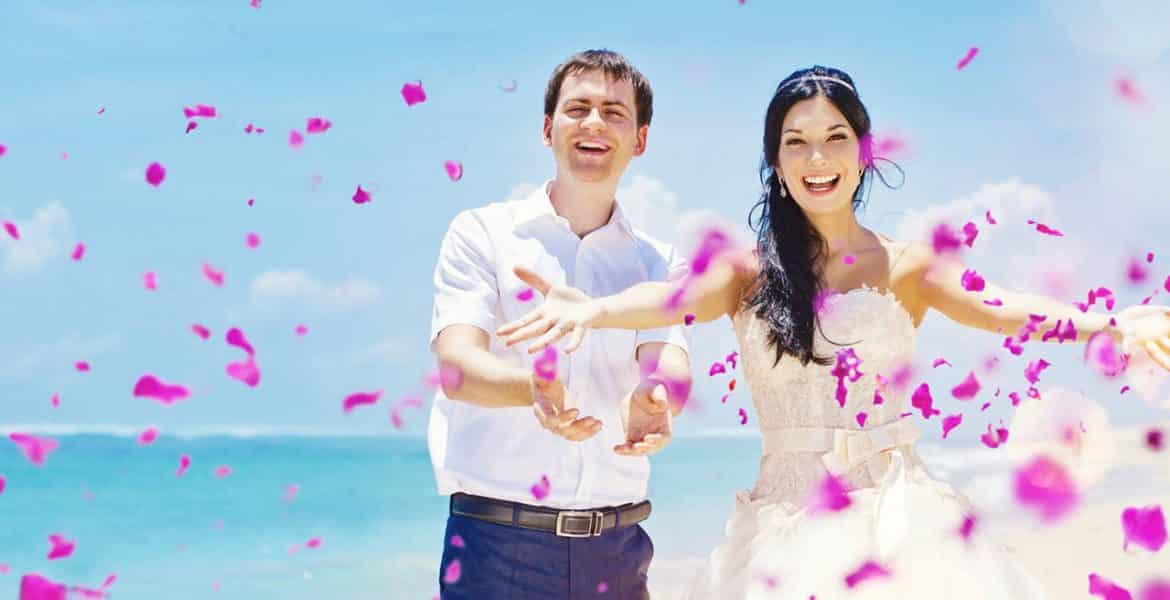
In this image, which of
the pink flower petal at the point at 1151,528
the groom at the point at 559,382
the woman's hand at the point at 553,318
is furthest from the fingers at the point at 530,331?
the pink flower petal at the point at 1151,528

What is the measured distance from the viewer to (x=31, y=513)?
16.3 meters

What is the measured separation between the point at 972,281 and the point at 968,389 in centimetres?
47

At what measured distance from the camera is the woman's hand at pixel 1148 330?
3254 mm

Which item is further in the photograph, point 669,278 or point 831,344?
point 669,278

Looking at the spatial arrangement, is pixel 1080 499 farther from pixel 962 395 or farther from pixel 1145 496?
pixel 1145 496

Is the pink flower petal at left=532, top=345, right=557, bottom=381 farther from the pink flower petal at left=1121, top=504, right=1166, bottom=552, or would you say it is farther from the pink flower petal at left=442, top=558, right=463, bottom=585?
the pink flower petal at left=1121, top=504, right=1166, bottom=552

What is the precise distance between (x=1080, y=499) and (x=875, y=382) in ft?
3.44

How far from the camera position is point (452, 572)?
11.2ft

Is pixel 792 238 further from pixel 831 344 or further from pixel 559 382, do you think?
pixel 559 382

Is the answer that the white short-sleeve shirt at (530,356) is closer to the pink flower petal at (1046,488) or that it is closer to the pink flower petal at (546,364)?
the pink flower petal at (546,364)

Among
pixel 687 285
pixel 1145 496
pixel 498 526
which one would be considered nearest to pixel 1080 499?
pixel 687 285

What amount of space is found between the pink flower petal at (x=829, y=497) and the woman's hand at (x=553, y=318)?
725 mm

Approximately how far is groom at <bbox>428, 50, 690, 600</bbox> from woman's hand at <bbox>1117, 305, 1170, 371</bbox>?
1145 mm

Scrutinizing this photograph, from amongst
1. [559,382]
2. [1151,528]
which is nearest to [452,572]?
[559,382]
